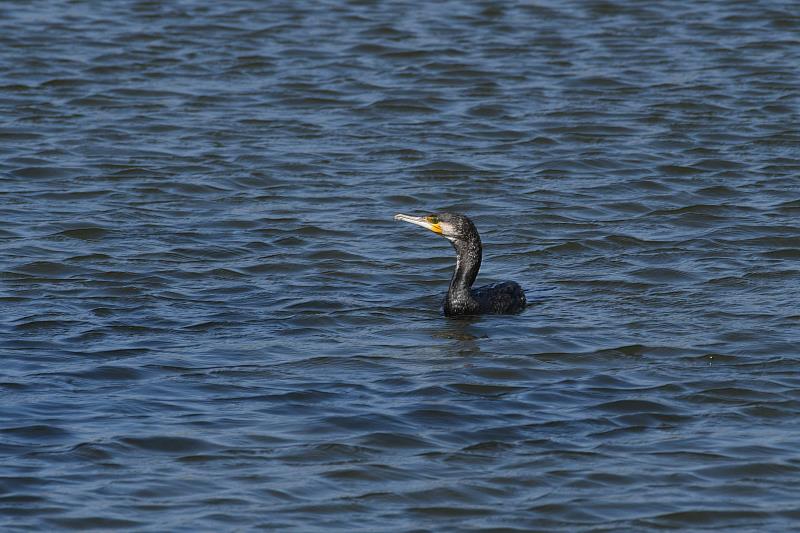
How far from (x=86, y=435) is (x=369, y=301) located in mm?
3896

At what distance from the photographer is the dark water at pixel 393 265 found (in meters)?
8.88

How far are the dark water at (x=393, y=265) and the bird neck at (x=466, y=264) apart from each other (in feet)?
1.16

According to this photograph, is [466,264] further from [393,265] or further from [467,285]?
[393,265]

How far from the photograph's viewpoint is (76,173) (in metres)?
17.1

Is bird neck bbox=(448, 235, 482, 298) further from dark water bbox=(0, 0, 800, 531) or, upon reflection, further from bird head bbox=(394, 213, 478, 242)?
dark water bbox=(0, 0, 800, 531)

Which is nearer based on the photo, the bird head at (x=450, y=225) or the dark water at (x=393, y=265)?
the dark water at (x=393, y=265)

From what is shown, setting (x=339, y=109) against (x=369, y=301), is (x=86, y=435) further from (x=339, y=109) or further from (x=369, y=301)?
(x=339, y=109)

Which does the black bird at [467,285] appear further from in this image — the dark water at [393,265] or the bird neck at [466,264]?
the dark water at [393,265]

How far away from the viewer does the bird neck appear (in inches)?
495

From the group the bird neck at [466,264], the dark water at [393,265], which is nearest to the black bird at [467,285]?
the bird neck at [466,264]

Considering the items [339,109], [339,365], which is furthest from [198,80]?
[339,365]

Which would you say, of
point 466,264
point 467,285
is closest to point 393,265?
point 466,264

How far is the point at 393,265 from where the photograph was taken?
46.3 ft

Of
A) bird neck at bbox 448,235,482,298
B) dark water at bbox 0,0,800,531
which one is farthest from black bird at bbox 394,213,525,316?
dark water at bbox 0,0,800,531
